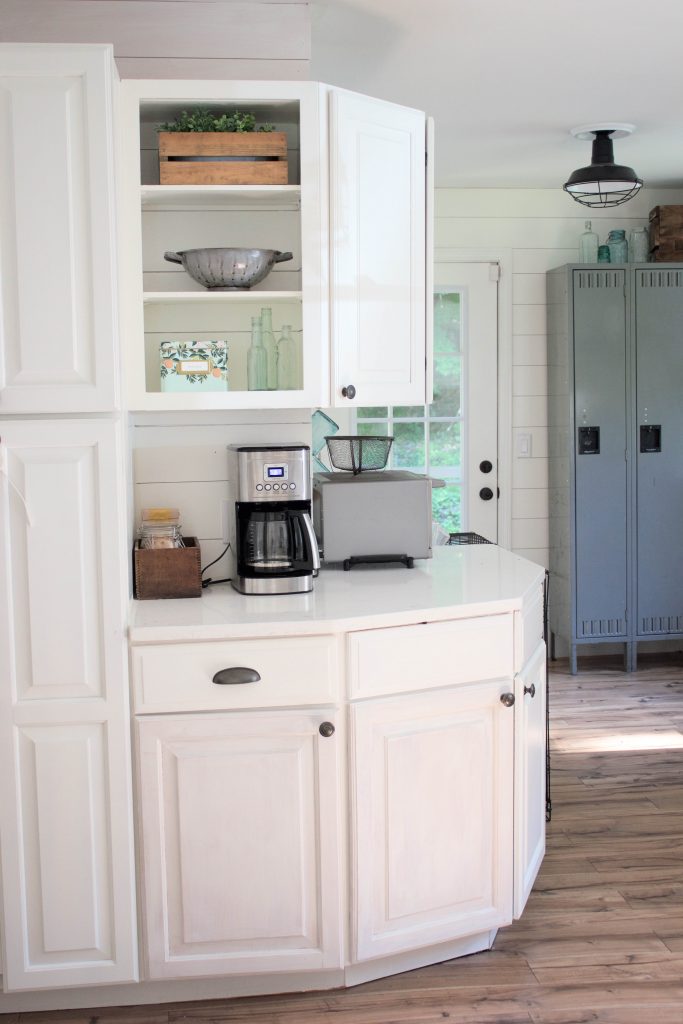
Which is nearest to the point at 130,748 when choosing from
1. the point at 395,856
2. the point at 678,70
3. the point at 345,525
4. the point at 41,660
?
the point at 41,660

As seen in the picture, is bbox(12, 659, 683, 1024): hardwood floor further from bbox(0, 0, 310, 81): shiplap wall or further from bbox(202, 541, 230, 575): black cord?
bbox(0, 0, 310, 81): shiplap wall

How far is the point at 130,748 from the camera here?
7.39 ft

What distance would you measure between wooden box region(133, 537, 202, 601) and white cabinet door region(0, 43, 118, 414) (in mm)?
451

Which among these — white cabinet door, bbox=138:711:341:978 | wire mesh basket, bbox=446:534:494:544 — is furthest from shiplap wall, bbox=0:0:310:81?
wire mesh basket, bbox=446:534:494:544

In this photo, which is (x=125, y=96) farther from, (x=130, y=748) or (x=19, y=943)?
(x=19, y=943)

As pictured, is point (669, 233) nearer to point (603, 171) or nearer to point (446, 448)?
point (603, 171)

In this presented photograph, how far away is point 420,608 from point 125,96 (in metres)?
1.37

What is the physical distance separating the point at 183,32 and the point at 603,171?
211 centimetres

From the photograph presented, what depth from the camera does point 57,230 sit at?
2154mm

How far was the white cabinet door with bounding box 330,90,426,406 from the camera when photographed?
258cm

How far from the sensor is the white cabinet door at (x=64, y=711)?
218cm

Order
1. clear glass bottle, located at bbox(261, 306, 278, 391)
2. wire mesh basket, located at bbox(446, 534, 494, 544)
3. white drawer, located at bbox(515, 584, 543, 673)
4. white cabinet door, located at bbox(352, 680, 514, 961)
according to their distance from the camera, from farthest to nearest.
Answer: wire mesh basket, located at bbox(446, 534, 494, 544), clear glass bottle, located at bbox(261, 306, 278, 391), white drawer, located at bbox(515, 584, 543, 673), white cabinet door, located at bbox(352, 680, 514, 961)

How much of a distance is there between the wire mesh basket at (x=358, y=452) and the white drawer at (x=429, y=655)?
2.31ft

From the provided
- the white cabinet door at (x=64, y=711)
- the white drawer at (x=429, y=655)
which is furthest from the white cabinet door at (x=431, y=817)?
the white cabinet door at (x=64, y=711)
